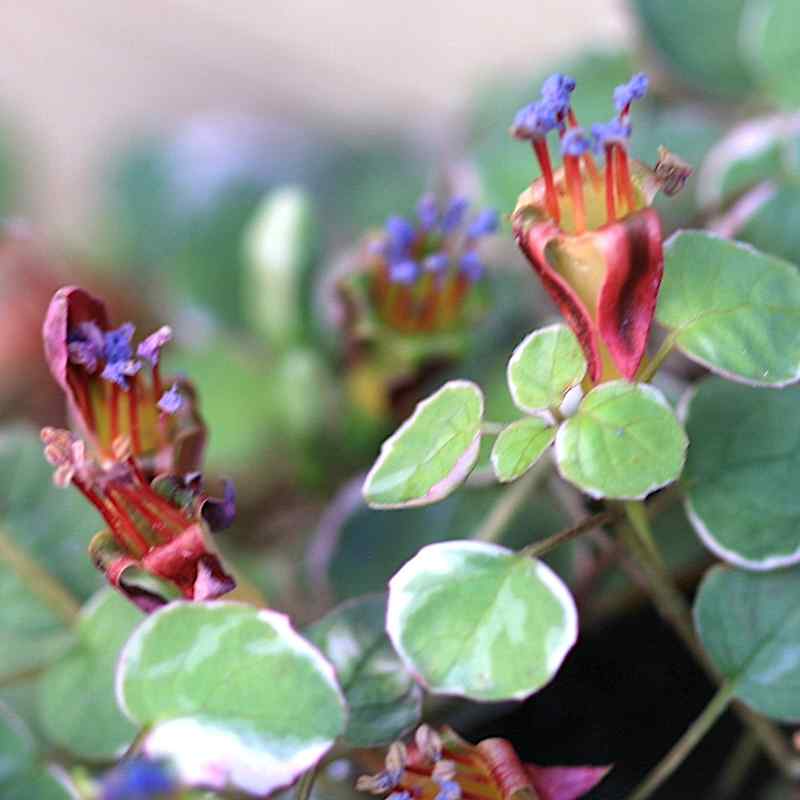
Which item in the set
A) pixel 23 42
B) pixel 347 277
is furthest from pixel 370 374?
pixel 23 42

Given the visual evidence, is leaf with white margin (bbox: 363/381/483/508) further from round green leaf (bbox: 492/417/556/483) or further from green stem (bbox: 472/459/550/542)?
green stem (bbox: 472/459/550/542)

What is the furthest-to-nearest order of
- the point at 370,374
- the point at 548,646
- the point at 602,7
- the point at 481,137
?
the point at 602,7 → the point at 481,137 → the point at 370,374 → the point at 548,646

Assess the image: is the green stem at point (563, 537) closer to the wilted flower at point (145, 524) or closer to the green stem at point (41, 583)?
the wilted flower at point (145, 524)

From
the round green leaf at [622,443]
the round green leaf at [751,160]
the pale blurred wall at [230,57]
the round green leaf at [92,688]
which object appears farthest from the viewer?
the pale blurred wall at [230,57]

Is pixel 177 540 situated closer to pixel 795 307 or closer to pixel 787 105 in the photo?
pixel 795 307

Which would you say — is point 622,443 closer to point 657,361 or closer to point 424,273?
point 657,361

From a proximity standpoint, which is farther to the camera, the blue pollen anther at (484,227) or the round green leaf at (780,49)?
the round green leaf at (780,49)

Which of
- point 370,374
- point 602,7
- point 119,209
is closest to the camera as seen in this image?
point 370,374

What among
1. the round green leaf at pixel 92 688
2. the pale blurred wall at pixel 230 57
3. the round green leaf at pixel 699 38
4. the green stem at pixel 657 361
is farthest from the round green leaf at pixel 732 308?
the pale blurred wall at pixel 230 57
